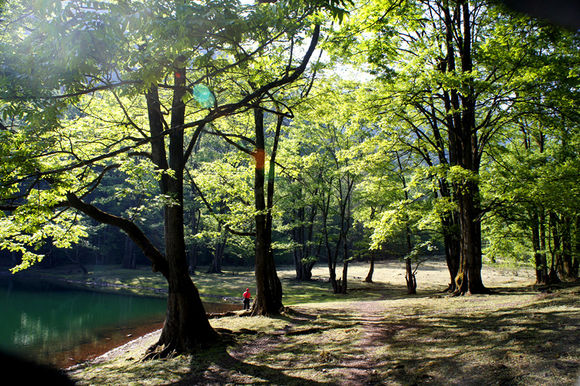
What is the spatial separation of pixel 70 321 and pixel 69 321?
55 mm

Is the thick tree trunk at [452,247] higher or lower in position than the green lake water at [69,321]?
higher

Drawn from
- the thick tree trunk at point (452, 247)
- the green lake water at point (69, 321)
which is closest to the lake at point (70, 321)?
the green lake water at point (69, 321)

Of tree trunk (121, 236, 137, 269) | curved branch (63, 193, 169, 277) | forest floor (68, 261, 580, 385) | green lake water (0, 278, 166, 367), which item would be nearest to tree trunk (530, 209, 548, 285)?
forest floor (68, 261, 580, 385)

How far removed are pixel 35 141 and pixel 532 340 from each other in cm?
945

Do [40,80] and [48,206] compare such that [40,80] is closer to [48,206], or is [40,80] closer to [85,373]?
[48,206]

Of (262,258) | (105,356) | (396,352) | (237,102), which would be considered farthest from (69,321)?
(396,352)

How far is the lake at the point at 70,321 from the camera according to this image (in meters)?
13.5

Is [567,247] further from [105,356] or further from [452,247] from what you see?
[105,356]

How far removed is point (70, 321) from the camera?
1881cm

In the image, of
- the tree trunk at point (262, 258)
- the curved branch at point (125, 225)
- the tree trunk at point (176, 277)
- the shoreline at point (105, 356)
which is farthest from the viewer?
the tree trunk at point (262, 258)

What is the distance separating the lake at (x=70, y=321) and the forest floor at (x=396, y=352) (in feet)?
9.10

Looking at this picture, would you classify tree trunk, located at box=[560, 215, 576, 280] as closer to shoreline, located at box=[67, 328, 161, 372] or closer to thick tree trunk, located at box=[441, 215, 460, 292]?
thick tree trunk, located at box=[441, 215, 460, 292]

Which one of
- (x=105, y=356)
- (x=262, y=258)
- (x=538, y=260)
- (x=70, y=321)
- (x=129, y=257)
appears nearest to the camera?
(x=105, y=356)

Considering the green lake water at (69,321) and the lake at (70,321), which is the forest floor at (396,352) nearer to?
the lake at (70,321)
